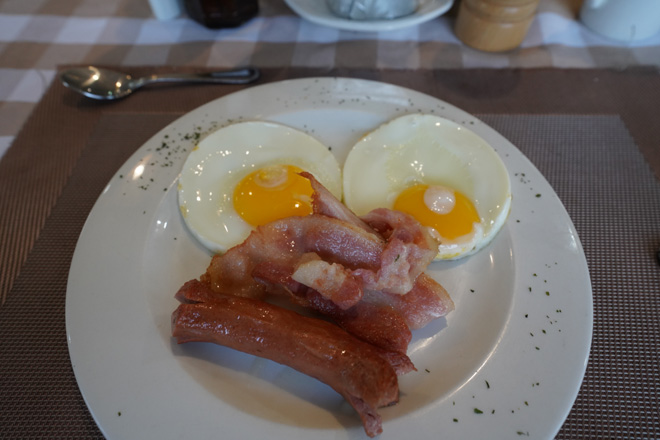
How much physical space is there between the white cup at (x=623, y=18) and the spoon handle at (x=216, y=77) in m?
2.59

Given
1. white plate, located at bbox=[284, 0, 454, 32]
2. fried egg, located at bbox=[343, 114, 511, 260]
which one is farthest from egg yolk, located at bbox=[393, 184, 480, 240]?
white plate, located at bbox=[284, 0, 454, 32]

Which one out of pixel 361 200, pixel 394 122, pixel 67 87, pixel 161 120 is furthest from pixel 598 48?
pixel 67 87

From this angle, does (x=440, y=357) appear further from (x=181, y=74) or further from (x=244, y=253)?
(x=181, y=74)

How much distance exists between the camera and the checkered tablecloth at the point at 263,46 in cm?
273

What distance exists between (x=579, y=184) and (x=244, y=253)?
6.00 ft

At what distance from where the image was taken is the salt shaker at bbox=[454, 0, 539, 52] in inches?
98.0

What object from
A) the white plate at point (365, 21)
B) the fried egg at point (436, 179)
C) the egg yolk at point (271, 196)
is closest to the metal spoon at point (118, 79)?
the white plate at point (365, 21)

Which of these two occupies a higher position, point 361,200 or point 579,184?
point 361,200

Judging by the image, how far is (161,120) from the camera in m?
2.32

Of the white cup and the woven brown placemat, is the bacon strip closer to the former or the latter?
the woven brown placemat

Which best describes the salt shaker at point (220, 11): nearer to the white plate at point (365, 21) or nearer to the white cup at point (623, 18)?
the white plate at point (365, 21)

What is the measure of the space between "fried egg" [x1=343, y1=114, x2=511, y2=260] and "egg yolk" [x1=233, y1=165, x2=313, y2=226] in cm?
23

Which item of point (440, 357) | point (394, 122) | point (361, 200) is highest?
point (394, 122)

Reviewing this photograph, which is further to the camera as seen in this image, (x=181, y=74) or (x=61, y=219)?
(x=181, y=74)
